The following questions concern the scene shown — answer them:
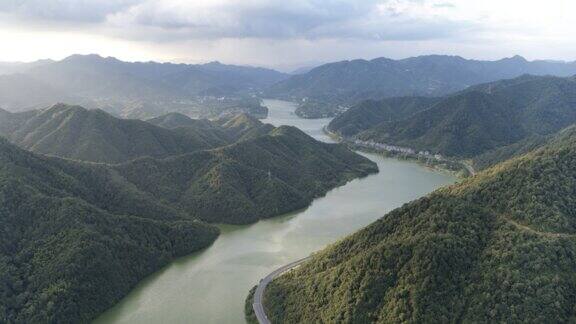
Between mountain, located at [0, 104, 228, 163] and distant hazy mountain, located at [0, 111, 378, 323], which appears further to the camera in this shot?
mountain, located at [0, 104, 228, 163]

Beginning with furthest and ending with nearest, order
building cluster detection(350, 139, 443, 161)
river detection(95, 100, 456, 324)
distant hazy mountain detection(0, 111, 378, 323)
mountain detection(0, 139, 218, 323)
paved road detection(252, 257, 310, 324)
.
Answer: building cluster detection(350, 139, 443, 161) → river detection(95, 100, 456, 324) → distant hazy mountain detection(0, 111, 378, 323) → mountain detection(0, 139, 218, 323) → paved road detection(252, 257, 310, 324)

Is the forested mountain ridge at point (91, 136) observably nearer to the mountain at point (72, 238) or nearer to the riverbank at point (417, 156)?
the mountain at point (72, 238)

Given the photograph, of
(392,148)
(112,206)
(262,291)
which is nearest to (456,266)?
(262,291)

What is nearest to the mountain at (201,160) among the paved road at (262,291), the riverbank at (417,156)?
the riverbank at (417,156)

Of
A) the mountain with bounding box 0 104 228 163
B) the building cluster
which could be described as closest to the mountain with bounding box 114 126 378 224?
the mountain with bounding box 0 104 228 163

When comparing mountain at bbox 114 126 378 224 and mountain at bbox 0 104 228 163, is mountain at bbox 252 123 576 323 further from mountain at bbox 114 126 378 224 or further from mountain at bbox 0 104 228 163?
mountain at bbox 0 104 228 163
